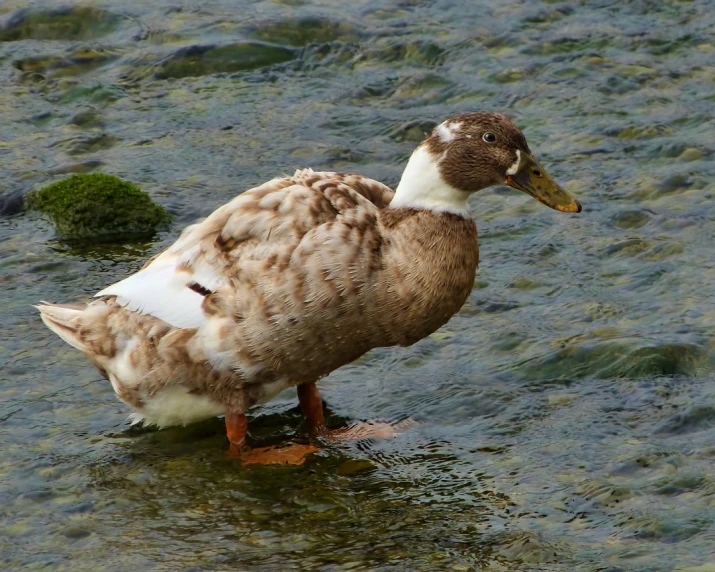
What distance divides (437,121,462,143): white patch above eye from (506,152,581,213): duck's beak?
0.40 metres

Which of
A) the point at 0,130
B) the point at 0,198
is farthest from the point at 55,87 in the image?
the point at 0,198

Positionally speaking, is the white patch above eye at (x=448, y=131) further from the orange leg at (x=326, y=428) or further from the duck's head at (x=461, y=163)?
the orange leg at (x=326, y=428)

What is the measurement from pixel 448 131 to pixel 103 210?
3486 mm

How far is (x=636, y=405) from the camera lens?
7.75 m

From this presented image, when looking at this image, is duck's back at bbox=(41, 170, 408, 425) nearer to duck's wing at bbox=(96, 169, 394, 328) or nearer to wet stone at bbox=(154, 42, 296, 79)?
duck's wing at bbox=(96, 169, 394, 328)

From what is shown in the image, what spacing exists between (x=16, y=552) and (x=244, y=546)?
113 cm

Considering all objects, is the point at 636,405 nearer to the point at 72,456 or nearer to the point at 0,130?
the point at 72,456

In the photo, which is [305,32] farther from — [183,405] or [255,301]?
[255,301]

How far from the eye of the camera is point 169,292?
24.7 ft

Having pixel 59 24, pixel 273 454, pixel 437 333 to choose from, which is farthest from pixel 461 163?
pixel 59 24

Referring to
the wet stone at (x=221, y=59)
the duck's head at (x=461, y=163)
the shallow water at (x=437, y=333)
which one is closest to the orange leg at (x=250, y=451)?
the shallow water at (x=437, y=333)

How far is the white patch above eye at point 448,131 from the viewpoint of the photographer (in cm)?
755

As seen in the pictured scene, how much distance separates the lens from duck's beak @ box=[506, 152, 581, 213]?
768 centimetres

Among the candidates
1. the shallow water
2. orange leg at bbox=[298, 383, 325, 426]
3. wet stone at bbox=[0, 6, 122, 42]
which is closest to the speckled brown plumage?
orange leg at bbox=[298, 383, 325, 426]
